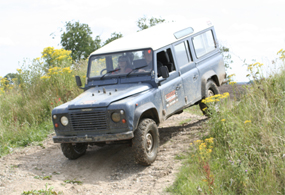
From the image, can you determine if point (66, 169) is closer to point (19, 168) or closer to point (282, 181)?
point (19, 168)

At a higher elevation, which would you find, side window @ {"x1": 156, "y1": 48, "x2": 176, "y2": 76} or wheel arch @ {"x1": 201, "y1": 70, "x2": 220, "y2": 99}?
side window @ {"x1": 156, "y1": 48, "x2": 176, "y2": 76}

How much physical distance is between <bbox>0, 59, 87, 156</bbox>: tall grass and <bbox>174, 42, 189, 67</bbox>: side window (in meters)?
3.99


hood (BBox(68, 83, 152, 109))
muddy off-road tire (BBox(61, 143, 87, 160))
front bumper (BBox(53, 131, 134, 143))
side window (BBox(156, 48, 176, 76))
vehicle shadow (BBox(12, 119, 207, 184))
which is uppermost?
side window (BBox(156, 48, 176, 76))

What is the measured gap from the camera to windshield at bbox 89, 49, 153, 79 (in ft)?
21.9

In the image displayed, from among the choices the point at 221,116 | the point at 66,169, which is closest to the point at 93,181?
the point at 66,169

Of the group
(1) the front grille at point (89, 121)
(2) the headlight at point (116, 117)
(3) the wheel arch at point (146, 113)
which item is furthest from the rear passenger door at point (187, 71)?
(1) the front grille at point (89, 121)

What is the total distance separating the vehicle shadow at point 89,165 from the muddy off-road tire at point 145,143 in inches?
10.4

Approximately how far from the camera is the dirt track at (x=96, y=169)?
5.40 metres

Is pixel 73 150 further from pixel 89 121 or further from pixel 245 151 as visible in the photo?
pixel 245 151

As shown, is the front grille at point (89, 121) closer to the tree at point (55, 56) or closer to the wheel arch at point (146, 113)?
the wheel arch at point (146, 113)

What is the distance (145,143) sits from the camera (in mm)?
5867

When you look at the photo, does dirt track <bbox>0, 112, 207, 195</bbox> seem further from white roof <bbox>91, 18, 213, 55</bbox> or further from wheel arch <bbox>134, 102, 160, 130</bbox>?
white roof <bbox>91, 18, 213, 55</bbox>

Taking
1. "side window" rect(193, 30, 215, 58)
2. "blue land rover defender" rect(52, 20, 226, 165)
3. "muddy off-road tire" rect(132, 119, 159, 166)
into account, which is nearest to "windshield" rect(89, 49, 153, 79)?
"blue land rover defender" rect(52, 20, 226, 165)

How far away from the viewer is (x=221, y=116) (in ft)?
20.2
